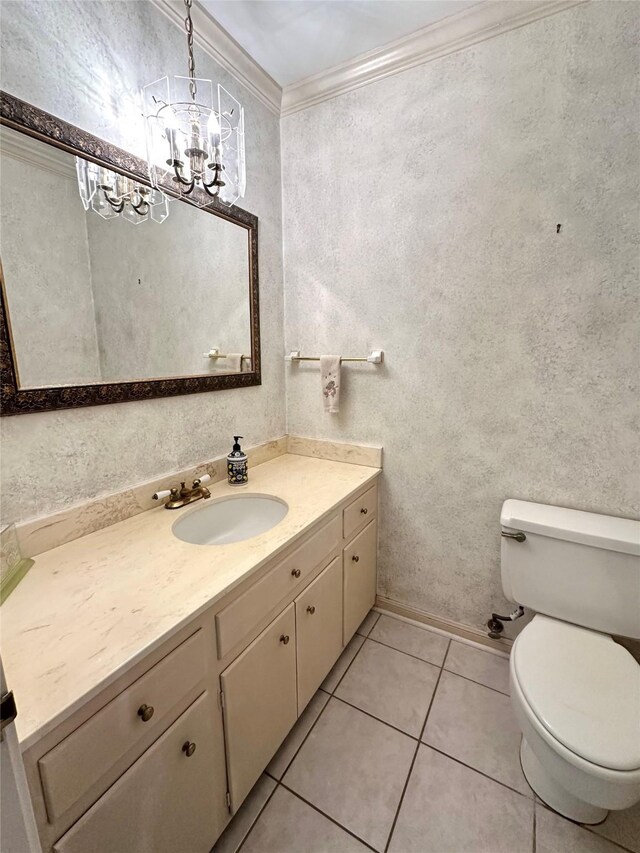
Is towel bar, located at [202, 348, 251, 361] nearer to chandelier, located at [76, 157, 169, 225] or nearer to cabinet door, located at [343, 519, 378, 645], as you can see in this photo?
chandelier, located at [76, 157, 169, 225]

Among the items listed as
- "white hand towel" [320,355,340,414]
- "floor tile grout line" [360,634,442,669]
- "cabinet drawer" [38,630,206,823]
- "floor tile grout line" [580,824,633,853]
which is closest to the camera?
"cabinet drawer" [38,630,206,823]

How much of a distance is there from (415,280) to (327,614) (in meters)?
1.44

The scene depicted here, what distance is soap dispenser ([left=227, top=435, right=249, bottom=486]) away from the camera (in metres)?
1.57

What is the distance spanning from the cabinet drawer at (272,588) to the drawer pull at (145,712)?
0.20 meters

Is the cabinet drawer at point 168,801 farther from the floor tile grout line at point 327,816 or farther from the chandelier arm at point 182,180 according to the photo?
the chandelier arm at point 182,180

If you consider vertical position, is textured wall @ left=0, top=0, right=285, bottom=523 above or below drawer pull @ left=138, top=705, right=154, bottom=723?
above

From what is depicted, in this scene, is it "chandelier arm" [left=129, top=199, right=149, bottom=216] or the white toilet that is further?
"chandelier arm" [left=129, top=199, right=149, bottom=216]

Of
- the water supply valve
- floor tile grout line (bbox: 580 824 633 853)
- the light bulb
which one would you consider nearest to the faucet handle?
the light bulb

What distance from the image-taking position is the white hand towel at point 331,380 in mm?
1769

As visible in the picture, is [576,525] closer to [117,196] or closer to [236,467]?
[236,467]

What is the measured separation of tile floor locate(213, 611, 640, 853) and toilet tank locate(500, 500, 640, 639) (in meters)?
0.48

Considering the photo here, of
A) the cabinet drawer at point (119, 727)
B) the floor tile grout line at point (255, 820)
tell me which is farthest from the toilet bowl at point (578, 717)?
the cabinet drawer at point (119, 727)

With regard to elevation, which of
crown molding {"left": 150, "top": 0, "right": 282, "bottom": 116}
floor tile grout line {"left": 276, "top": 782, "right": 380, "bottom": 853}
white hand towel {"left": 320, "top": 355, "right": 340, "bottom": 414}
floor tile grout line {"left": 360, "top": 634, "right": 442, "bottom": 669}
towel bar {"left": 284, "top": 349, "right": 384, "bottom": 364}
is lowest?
floor tile grout line {"left": 276, "top": 782, "right": 380, "bottom": 853}

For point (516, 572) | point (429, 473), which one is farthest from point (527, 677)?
point (429, 473)
